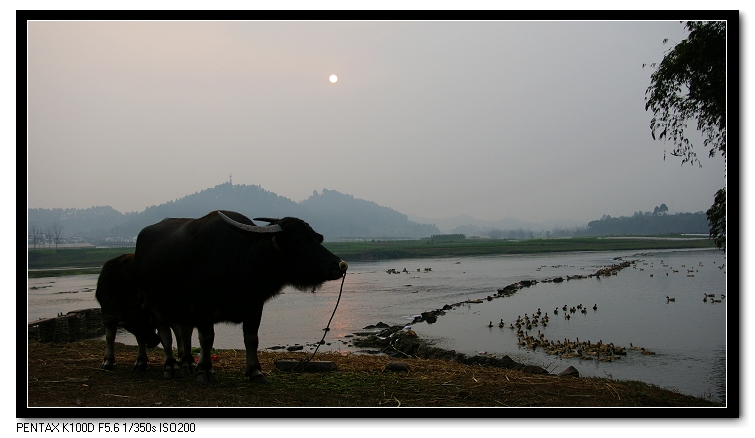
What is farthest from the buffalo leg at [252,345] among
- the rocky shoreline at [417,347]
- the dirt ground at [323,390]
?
the rocky shoreline at [417,347]

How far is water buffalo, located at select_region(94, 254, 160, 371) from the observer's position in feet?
19.4

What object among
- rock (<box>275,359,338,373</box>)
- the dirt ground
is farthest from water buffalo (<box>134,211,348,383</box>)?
rock (<box>275,359,338,373</box>)

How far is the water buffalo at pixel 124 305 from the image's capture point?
5.91m

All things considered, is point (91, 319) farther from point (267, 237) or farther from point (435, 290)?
point (435, 290)

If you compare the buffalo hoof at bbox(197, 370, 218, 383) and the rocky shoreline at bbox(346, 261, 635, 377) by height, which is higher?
the buffalo hoof at bbox(197, 370, 218, 383)

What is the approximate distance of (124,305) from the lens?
5984mm

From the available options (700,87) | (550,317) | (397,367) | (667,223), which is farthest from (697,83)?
(667,223)

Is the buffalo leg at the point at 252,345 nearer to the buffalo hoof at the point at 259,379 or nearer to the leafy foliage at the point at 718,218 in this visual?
the buffalo hoof at the point at 259,379

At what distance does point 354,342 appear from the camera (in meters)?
12.4

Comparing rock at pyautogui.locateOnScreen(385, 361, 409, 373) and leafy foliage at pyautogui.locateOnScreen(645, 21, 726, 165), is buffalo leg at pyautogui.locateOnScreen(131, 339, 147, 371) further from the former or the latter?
leafy foliage at pyautogui.locateOnScreen(645, 21, 726, 165)

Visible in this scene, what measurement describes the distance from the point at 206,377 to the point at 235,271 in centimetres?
103

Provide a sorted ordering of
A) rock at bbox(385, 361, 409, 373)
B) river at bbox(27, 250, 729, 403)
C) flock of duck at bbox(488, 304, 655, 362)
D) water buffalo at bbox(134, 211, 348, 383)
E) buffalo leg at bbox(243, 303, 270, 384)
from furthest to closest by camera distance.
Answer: flock of duck at bbox(488, 304, 655, 362)
river at bbox(27, 250, 729, 403)
rock at bbox(385, 361, 409, 373)
buffalo leg at bbox(243, 303, 270, 384)
water buffalo at bbox(134, 211, 348, 383)

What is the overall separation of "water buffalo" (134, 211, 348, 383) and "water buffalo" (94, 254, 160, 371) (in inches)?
23.9

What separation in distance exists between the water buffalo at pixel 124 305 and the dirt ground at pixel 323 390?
37 cm
